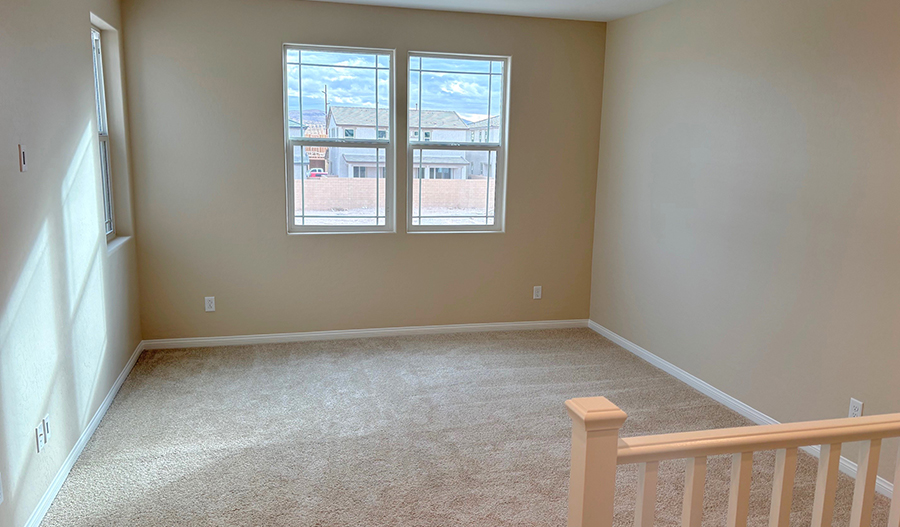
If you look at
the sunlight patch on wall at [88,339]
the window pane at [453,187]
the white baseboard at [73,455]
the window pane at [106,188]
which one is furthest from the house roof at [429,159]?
the white baseboard at [73,455]

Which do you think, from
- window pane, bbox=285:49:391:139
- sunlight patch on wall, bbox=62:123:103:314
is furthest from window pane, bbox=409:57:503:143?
sunlight patch on wall, bbox=62:123:103:314

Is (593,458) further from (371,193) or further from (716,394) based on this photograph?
(371,193)

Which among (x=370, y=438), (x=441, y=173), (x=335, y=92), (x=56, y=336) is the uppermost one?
(x=335, y=92)

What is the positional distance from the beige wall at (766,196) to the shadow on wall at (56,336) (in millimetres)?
3446

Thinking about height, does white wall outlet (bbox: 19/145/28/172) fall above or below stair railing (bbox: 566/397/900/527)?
above

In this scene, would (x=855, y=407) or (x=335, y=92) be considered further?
(x=335, y=92)

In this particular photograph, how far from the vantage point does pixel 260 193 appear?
433cm

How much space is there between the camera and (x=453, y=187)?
4789mm

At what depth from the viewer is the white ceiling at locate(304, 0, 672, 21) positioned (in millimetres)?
4074

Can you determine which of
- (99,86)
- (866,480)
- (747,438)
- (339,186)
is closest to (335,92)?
(339,186)

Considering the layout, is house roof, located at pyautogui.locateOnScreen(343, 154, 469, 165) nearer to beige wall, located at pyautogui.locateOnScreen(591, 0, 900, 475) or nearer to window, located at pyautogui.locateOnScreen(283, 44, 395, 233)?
window, located at pyautogui.locateOnScreen(283, 44, 395, 233)

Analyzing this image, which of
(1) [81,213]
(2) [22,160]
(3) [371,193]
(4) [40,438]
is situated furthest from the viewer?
(3) [371,193]

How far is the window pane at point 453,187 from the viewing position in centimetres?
471

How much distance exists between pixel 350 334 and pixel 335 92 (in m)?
1.86
